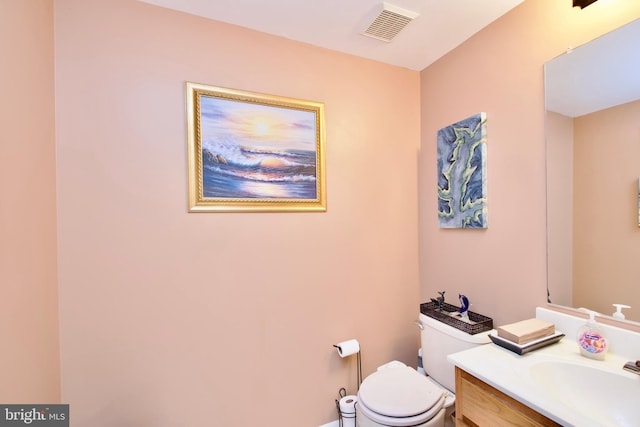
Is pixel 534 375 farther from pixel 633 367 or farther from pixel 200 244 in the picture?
pixel 200 244

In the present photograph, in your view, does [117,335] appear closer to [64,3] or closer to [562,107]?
[64,3]

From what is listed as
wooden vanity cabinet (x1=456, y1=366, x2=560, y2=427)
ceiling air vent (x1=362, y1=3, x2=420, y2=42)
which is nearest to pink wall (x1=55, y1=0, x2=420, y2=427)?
ceiling air vent (x1=362, y1=3, x2=420, y2=42)

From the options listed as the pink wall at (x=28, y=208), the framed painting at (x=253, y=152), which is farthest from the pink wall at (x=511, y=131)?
the pink wall at (x=28, y=208)

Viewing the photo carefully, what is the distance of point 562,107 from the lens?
1234mm

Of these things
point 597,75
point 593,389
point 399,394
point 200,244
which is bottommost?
point 399,394

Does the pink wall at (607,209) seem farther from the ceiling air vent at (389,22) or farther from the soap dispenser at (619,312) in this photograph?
the ceiling air vent at (389,22)

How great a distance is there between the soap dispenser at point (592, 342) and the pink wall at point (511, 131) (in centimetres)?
24

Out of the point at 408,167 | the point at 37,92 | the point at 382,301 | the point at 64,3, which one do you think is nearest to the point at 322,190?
the point at 408,167

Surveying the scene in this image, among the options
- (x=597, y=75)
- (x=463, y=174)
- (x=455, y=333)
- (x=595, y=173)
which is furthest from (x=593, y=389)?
(x=597, y=75)

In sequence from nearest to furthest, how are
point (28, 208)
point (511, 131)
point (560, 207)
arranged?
point (28, 208)
point (560, 207)
point (511, 131)

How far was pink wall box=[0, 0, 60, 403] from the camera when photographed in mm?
901

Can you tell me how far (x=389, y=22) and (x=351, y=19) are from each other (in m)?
0.21

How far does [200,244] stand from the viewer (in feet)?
4.85

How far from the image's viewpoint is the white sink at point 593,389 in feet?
2.86
